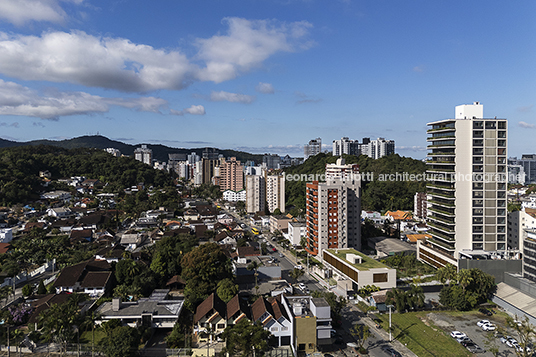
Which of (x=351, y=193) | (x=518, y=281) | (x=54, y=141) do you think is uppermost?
(x=54, y=141)

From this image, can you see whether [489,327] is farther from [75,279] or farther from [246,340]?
[75,279]

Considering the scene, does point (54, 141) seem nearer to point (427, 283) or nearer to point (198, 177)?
point (198, 177)

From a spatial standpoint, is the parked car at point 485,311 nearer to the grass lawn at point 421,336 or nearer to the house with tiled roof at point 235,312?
the grass lawn at point 421,336

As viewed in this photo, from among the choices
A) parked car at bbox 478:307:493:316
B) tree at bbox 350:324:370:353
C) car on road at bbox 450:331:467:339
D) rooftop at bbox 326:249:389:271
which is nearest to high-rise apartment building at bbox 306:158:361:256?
rooftop at bbox 326:249:389:271

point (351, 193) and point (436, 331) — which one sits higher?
point (351, 193)

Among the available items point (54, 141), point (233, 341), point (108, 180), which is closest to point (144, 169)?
point (108, 180)

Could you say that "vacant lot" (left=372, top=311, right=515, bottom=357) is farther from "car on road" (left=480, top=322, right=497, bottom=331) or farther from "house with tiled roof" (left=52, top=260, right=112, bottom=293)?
"house with tiled roof" (left=52, top=260, right=112, bottom=293)
